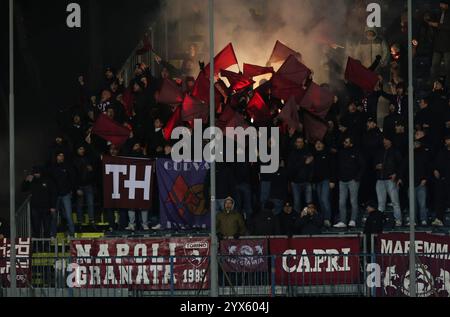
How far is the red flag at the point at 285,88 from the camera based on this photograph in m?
34.4

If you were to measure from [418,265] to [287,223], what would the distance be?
3.40 m

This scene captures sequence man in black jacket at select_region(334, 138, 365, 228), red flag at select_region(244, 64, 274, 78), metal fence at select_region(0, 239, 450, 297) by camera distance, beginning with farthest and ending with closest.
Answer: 1. red flag at select_region(244, 64, 274, 78)
2. man in black jacket at select_region(334, 138, 365, 228)
3. metal fence at select_region(0, 239, 450, 297)

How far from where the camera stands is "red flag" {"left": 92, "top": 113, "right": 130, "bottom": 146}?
34.0 metres

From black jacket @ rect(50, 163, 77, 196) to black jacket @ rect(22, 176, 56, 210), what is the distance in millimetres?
108

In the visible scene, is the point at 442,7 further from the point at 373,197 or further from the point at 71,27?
the point at 71,27

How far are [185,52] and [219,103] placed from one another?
5124mm

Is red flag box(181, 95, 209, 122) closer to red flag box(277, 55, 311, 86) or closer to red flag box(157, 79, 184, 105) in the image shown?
red flag box(157, 79, 184, 105)

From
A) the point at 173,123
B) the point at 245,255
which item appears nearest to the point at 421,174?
the point at 245,255

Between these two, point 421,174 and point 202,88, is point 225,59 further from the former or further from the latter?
point 421,174

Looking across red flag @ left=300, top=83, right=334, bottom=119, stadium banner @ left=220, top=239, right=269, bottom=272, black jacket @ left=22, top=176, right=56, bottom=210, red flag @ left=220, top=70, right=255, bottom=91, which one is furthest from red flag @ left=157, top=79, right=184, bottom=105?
stadium banner @ left=220, top=239, right=269, bottom=272

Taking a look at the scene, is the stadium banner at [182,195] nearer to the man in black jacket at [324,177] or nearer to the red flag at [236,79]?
the red flag at [236,79]

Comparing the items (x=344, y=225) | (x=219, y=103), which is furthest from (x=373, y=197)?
(x=219, y=103)

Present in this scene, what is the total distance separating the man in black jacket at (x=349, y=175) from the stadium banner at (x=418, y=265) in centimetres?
218

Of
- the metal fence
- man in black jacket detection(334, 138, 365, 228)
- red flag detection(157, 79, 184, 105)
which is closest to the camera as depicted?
the metal fence
